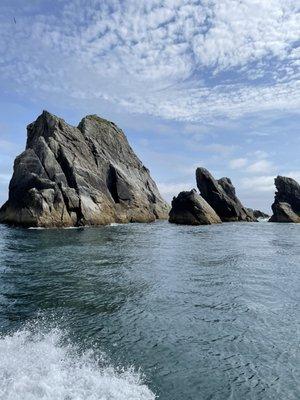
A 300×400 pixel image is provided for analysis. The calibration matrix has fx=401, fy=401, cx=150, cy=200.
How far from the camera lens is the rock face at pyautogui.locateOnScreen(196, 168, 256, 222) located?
91.6 metres

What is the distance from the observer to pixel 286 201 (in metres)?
101

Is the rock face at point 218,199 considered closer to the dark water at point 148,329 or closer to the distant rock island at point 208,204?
the distant rock island at point 208,204

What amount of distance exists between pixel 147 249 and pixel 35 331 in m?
23.5

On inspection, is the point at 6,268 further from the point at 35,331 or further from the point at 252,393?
the point at 252,393

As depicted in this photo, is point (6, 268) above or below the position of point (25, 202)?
below

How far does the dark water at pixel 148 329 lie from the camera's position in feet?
36.3

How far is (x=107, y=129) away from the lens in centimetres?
10081

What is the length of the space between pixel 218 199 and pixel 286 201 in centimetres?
2120

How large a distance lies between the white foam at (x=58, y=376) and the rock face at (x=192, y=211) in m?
64.4

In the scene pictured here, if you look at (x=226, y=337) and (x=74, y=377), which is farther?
(x=226, y=337)

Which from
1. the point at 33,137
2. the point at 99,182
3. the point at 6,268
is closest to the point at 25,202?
the point at 99,182

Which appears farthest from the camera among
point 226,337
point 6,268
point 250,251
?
point 250,251

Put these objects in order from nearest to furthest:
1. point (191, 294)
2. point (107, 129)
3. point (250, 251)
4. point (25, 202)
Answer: point (191, 294)
point (250, 251)
point (25, 202)
point (107, 129)

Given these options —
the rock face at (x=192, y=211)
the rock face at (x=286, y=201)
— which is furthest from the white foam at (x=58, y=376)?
the rock face at (x=286, y=201)
